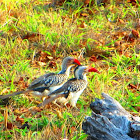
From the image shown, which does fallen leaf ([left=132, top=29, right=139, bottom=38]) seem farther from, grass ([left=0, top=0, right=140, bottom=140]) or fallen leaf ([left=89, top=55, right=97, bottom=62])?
fallen leaf ([left=89, top=55, right=97, bottom=62])

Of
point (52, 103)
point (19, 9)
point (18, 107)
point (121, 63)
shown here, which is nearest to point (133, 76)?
point (121, 63)

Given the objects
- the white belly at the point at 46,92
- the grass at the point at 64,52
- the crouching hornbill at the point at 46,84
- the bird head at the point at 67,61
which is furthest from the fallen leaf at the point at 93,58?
the white belly at the point at 46,92

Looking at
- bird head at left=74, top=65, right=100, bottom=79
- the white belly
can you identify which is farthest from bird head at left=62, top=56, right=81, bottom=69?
the white belly

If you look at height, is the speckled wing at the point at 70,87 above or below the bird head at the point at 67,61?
below

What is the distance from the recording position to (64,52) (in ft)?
23.7

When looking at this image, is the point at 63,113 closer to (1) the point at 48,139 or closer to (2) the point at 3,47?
(1) the point at 48,139

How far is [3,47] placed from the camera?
706 cm

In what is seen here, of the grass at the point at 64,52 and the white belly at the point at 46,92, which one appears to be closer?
the grass at the point at 64,52

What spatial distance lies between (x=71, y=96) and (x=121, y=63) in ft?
5.68

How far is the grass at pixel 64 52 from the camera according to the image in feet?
17.0

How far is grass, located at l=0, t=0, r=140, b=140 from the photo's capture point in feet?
17.0

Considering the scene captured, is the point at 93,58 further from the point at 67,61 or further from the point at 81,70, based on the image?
the point at 81,70

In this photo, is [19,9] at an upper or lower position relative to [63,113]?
upper

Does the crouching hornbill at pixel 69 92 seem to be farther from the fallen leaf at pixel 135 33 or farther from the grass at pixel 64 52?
the fallen leaf at pixel 135 33
